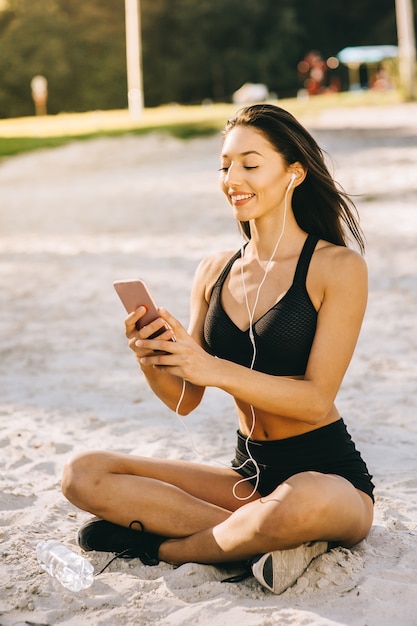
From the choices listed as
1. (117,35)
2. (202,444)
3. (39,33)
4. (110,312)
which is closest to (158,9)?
(117,35)

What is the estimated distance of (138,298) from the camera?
285 cm

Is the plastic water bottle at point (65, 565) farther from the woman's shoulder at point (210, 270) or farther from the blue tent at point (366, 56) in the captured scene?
the blue tent at point (366, 56)

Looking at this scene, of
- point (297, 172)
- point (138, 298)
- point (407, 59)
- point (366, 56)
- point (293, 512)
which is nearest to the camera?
point (293, 512)

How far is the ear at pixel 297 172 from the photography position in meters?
3.09

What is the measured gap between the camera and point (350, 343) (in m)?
2.92

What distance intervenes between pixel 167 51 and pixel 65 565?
144 feet

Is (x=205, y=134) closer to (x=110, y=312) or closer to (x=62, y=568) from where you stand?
(x=110, y=312)

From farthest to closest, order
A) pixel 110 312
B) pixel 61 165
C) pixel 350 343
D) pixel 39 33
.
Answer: pixel 39 33 → pixel 61 165 → pixel 110 312 → pixel 350 343

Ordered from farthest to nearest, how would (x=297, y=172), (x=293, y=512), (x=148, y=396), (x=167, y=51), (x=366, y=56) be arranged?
(x=167, y=51)
(x=366, y=56)
(x=148, y=396)
(x=297, y=172)
(x=293, y=512)

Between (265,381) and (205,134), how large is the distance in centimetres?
1562

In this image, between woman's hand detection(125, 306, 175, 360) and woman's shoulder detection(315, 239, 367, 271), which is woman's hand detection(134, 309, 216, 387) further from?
woman's shoulder detection(315, 239, 367, 271)

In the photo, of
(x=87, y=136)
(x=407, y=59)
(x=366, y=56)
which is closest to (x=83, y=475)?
(x=87, y=136)

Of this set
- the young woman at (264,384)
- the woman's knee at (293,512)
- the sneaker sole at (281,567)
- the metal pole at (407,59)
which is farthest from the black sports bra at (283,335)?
the metal pole at (407,59)

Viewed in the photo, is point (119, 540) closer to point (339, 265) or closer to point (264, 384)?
point (264, 384)
